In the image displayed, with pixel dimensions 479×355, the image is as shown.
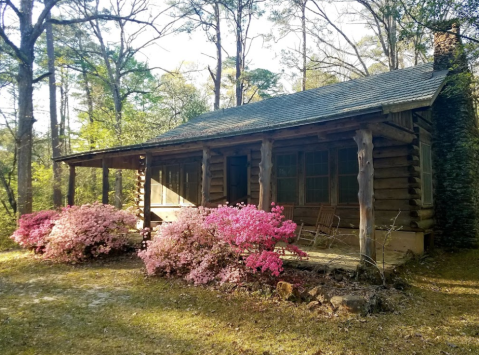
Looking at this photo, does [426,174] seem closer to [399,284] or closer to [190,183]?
[399,284]

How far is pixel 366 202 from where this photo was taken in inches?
212

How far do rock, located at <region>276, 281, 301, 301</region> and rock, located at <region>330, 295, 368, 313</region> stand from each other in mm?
542

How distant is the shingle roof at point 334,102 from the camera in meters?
6.10

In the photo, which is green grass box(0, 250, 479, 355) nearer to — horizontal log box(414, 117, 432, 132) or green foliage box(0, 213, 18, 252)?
horizontal log box(414, 117, 432, 132)

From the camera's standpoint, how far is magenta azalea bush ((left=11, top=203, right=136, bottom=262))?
7.78 metres

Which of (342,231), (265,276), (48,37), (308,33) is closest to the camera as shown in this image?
(265,276)

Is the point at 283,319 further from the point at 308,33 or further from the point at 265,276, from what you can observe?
the point at 308,33

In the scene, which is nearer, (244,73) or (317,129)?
(317,129)

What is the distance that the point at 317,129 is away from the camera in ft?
19.8

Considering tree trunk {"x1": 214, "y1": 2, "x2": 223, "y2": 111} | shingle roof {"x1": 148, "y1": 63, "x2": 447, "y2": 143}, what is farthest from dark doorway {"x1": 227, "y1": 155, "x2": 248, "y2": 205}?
tree trunk {"x1": 214, "y1": 2, "x2": 223, "y2": 111}

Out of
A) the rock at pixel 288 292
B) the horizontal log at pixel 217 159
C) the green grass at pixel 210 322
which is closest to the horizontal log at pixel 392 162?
the green grass at pixel 210 322

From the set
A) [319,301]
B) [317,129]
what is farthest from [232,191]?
[319,301]

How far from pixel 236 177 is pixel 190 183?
1637 mm

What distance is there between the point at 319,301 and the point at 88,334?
2.87 m
